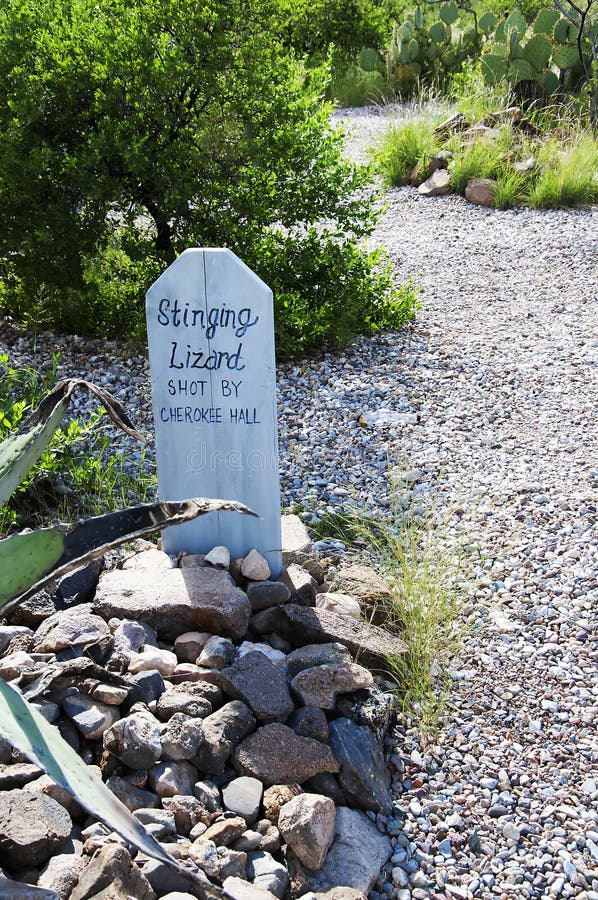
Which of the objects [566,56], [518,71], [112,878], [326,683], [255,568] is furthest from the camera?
[566,56]

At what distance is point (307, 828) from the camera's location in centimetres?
194

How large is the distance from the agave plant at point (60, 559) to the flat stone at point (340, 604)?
1001 mm

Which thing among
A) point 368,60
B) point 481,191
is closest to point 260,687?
point 481,191

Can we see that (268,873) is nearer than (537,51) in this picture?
Yes

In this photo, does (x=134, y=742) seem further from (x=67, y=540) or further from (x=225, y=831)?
(x=67, y=540)

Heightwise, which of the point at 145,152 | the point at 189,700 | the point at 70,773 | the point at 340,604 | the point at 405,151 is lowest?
the point at 340,604

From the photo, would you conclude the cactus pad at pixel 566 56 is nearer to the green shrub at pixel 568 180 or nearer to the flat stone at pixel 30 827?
the green shrub at pixel 568 180

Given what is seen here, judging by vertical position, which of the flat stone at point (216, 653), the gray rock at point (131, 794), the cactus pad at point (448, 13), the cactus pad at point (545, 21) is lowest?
the gray rock at point (131, 794)

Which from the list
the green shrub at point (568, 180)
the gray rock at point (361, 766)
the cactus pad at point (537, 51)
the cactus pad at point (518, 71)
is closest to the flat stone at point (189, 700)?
the gray rock at point (361, 766)

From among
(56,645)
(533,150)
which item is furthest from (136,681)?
(533,150)

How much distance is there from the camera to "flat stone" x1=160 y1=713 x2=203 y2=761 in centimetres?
204

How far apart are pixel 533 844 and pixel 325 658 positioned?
26.9 inches

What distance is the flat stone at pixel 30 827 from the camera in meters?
1.72

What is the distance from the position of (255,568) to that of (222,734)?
0.73m
